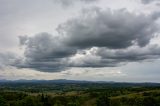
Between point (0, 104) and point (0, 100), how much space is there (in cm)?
793

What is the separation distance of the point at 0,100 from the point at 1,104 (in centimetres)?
678

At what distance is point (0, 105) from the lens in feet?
563

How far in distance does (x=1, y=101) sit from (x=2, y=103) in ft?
11.4

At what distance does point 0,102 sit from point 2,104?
3.58 metres

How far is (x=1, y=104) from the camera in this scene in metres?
175

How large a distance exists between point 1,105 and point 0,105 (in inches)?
75.3

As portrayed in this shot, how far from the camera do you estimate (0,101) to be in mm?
180500

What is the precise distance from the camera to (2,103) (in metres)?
178

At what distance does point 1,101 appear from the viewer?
594ft

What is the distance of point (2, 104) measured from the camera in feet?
579

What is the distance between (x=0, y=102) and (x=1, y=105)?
6.53m

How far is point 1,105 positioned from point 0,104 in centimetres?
97

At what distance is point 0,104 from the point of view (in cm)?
17362

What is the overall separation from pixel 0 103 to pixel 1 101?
16.3ft
